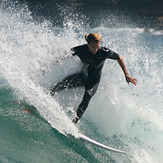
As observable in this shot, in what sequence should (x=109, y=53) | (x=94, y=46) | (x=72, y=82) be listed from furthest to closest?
1. (x=72, y=82)
2. (x=109, y=53)
3. (x=94, y=46)

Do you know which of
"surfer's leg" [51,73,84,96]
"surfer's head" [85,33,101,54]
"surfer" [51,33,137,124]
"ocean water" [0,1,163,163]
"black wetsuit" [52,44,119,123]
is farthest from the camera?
"surfer's leg" [51,73,84,96]

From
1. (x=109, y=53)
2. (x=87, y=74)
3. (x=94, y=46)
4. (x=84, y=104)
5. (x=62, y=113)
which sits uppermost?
(x=94, y=46)

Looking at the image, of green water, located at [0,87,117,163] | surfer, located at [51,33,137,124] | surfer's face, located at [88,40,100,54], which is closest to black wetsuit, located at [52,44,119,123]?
surfer, located at [51,33,137,124]

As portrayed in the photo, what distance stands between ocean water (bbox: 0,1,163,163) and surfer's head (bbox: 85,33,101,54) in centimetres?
63

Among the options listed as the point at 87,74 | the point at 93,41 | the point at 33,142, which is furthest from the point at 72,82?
the point at 33,142

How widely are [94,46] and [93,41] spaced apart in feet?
0.33

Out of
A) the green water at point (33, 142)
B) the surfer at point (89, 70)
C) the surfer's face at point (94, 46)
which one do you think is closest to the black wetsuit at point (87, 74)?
the surfer at point (89, 70)

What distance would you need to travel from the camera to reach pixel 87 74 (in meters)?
4.31

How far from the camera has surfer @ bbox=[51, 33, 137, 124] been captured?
12.9 ft

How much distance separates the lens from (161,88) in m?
7.15

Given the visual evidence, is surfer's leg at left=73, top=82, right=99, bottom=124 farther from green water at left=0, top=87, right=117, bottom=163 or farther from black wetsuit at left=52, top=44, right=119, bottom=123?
green water at left=0, top=87, right=117, bottom=163

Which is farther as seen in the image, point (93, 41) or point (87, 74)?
point (87, 74)

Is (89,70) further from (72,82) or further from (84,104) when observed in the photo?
(84,104)

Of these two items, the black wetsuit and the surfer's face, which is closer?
the surfer's face
